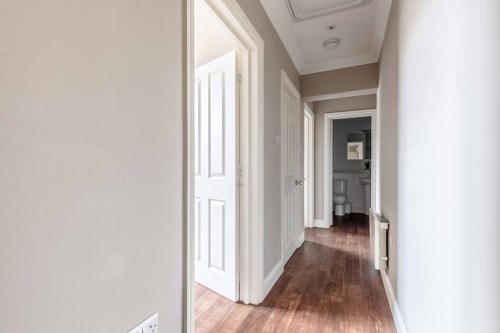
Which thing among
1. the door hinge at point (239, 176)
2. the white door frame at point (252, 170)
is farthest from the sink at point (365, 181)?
the door hinge at point (239, 176)

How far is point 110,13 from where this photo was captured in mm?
857

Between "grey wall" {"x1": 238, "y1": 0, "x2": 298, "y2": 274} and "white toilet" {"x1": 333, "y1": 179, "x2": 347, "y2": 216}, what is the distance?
3.64 metres

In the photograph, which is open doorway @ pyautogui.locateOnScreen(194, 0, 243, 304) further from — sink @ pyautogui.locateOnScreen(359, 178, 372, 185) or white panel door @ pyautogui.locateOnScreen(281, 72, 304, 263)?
sink @ pyautogui.locateOnScreen(359, 178, 372, 185)

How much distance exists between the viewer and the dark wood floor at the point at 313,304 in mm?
1789

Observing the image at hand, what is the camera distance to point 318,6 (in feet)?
7.63

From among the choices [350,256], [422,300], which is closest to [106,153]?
[422,300]

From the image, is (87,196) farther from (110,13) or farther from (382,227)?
(382,227)

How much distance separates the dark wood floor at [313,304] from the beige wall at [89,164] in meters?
0.85

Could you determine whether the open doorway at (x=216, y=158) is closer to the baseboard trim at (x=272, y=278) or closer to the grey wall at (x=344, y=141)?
the baseboard trim at (x=272, y=278)

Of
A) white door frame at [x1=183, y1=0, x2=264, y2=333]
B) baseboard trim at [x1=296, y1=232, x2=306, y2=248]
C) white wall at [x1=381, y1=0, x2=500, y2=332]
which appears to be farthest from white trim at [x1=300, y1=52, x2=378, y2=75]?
baseboard trim at [x1=296, y1=232, x2=306, y2=248]

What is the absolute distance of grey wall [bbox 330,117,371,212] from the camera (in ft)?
20.2

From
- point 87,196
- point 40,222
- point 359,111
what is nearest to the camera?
point 40,222

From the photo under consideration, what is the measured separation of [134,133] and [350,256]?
306cm

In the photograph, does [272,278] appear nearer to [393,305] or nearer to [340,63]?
[393,305]
